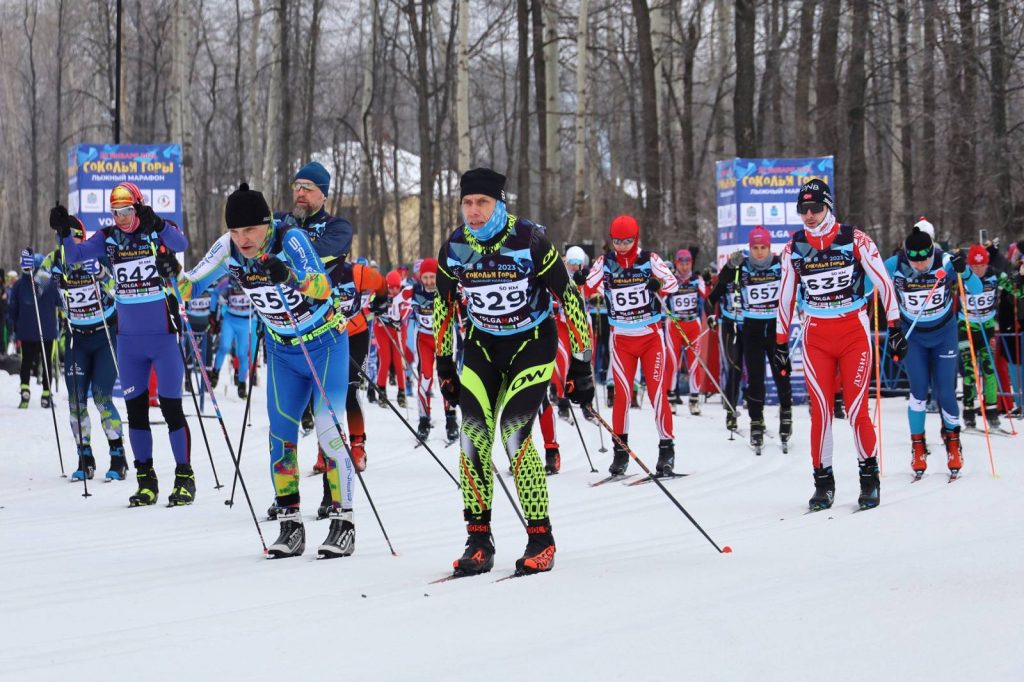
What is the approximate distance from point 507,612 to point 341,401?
2209 mm

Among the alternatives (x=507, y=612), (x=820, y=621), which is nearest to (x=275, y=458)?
(x=507, y=612)

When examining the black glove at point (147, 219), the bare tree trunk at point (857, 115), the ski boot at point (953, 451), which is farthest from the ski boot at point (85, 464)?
the bare tree trunk at point (857, 115)

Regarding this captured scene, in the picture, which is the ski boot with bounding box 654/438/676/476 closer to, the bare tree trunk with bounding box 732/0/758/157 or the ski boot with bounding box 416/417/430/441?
the ski boot with bounding box 416/417/430/441

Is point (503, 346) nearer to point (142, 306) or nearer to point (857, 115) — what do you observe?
point (142, 306)

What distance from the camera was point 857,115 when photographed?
84.0 feet

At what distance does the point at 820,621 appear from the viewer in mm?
5133

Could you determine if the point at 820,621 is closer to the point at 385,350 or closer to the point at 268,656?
the point at 268,656

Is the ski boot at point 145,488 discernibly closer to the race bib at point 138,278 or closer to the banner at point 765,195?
the race bib at point 138,278

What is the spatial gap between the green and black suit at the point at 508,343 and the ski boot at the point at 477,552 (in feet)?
0.12

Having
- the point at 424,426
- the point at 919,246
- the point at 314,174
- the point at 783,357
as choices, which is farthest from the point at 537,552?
the point at 424,426

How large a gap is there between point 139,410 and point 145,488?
60 centimetres

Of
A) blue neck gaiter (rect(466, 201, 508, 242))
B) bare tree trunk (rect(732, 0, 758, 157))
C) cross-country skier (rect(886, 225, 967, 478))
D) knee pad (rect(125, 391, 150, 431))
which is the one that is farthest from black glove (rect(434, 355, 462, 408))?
bare tree trunk (rect(732, 0, 758, 157))

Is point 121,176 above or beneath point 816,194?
above

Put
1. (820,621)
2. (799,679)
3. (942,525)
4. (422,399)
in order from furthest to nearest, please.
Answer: (422,399) → (942,525) → (820,621) → (799,679)
